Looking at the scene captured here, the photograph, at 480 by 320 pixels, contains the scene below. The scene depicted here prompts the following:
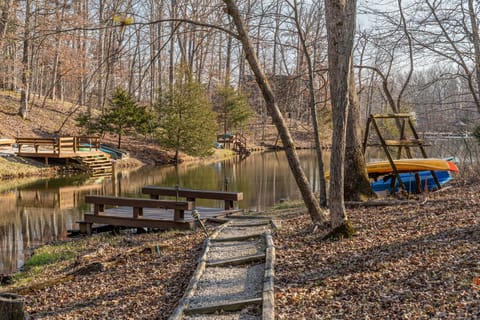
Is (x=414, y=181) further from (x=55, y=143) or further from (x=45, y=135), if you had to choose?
(x=45, y=135)

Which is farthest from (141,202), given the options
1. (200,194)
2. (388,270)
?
(388,270)

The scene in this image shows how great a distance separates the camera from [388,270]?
5.61 metres

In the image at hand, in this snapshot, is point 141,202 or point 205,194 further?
point 205,194

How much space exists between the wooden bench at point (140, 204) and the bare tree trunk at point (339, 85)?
4.59 meters

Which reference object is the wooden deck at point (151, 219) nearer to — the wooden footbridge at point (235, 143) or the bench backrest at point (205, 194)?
the bench backrest at point (205, 194)

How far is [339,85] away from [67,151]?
23.9m

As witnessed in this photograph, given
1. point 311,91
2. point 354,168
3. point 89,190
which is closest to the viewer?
point 311,91

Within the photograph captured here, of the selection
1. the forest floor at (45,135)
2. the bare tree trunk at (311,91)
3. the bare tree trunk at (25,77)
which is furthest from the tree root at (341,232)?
the bare tree trunk at (25,77)

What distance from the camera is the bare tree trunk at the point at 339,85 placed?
748cm

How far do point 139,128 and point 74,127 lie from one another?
5462 millimetres

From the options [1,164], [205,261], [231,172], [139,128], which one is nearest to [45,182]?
[1,164]

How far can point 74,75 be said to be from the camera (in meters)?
40.3

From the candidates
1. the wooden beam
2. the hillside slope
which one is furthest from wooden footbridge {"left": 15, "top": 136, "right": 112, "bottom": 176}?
the wooden beam

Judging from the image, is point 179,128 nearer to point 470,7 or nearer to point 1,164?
point 1,164
